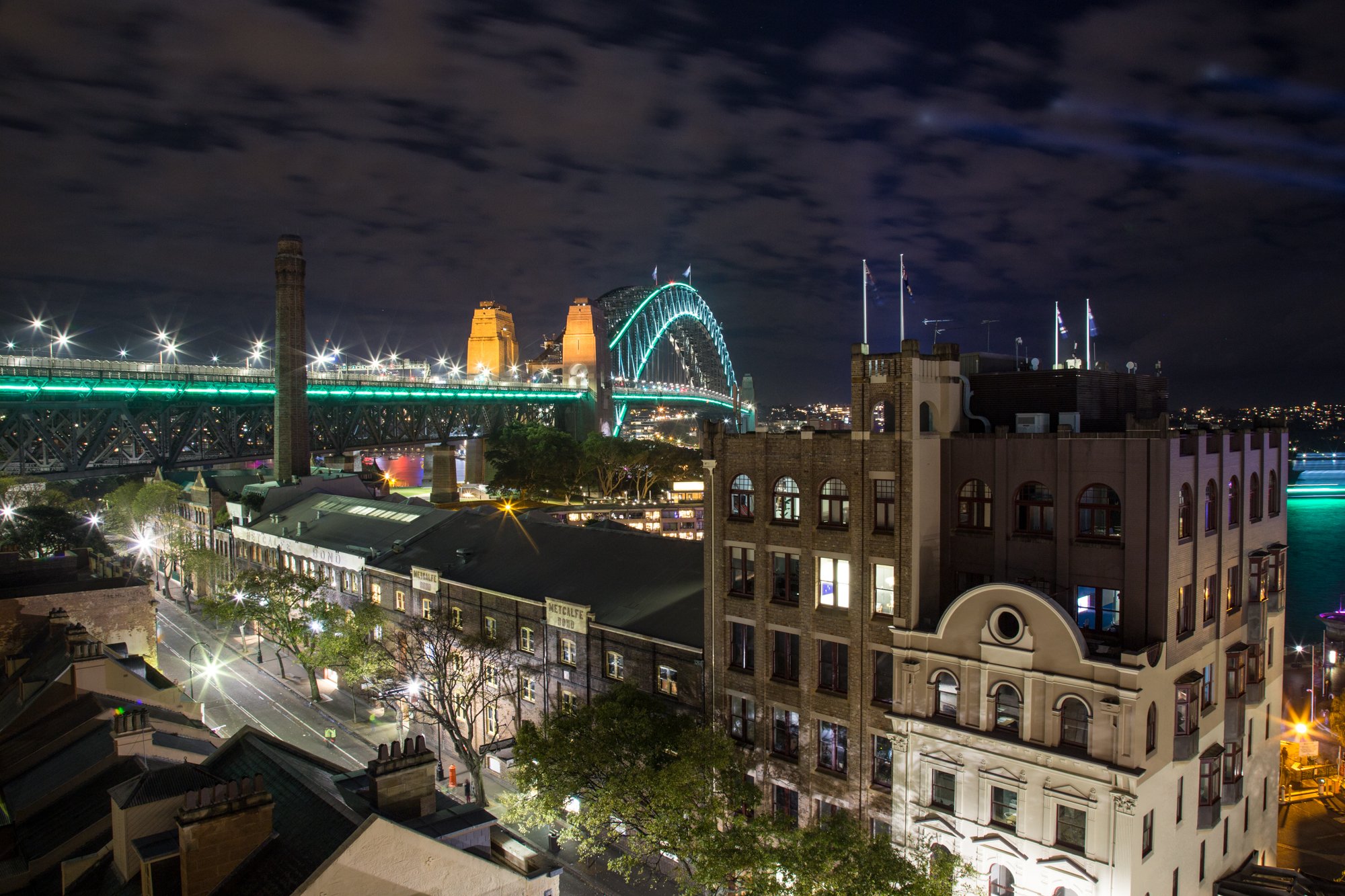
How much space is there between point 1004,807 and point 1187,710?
7152 mm

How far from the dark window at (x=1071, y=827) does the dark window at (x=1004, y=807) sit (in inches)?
51.9

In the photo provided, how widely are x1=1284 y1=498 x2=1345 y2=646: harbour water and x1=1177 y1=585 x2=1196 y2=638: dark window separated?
88.2m

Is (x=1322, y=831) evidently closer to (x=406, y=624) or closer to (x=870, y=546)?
(x=870, y=546)

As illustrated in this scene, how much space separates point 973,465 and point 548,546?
28.1 m

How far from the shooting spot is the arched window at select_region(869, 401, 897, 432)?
1323 inches

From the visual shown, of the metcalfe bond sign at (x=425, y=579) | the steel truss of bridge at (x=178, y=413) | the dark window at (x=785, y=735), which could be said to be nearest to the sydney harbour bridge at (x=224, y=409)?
the steel truss of bridge at (x=178, y=413)

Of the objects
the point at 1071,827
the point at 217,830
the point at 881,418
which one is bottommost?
the point at 1071,827

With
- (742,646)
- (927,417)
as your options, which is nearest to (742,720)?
(742,646)

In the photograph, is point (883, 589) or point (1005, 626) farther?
point (883, 589)

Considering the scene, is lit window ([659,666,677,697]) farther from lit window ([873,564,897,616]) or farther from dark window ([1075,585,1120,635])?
dark window ([1075,585,1120,635])

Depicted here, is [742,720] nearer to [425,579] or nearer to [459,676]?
[459,676]

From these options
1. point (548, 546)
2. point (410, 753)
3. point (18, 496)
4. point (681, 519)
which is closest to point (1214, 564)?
point (410, 753)

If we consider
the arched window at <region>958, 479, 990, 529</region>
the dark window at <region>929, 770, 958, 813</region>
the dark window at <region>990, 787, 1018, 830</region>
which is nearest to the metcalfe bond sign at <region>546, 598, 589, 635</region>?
the dark window at <region>929, 770, 958, 813</region>

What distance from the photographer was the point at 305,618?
191 feet
